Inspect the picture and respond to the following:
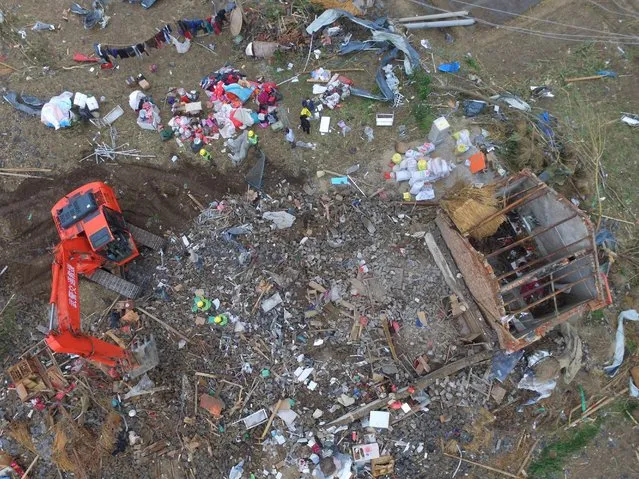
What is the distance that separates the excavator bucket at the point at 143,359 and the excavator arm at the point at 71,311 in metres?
0.17

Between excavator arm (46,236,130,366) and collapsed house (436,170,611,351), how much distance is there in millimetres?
5990

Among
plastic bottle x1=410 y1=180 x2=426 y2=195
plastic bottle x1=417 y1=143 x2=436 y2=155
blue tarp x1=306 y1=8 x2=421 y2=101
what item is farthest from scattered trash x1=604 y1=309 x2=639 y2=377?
blue tarp x1=306 y1=8 x2=421 y2=101

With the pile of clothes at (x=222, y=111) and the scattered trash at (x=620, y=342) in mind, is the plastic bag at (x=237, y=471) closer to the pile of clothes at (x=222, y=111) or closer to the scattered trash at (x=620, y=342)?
the pile of clothes at (x=222, y=111)

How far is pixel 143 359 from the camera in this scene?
8.12 metres

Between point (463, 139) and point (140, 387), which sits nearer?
point (140, 387)

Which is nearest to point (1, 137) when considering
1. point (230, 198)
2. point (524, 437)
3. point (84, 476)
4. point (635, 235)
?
point (230, 198)

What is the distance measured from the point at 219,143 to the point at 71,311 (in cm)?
433

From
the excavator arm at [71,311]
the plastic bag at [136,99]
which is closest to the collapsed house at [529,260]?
the excavator arm at [71,311]

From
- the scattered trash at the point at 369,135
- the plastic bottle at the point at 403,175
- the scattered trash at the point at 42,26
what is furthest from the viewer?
the scattered trash at the point at 42,26

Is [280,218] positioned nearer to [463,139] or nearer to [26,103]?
[463,139]

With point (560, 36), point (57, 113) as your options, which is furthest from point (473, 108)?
point (57, 113)

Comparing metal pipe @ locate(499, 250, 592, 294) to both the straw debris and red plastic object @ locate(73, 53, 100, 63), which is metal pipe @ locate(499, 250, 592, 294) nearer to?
the straw debris

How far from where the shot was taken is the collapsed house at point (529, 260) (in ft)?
23.5

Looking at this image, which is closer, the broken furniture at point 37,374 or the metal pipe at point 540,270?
the metal pipe at point 540,270
